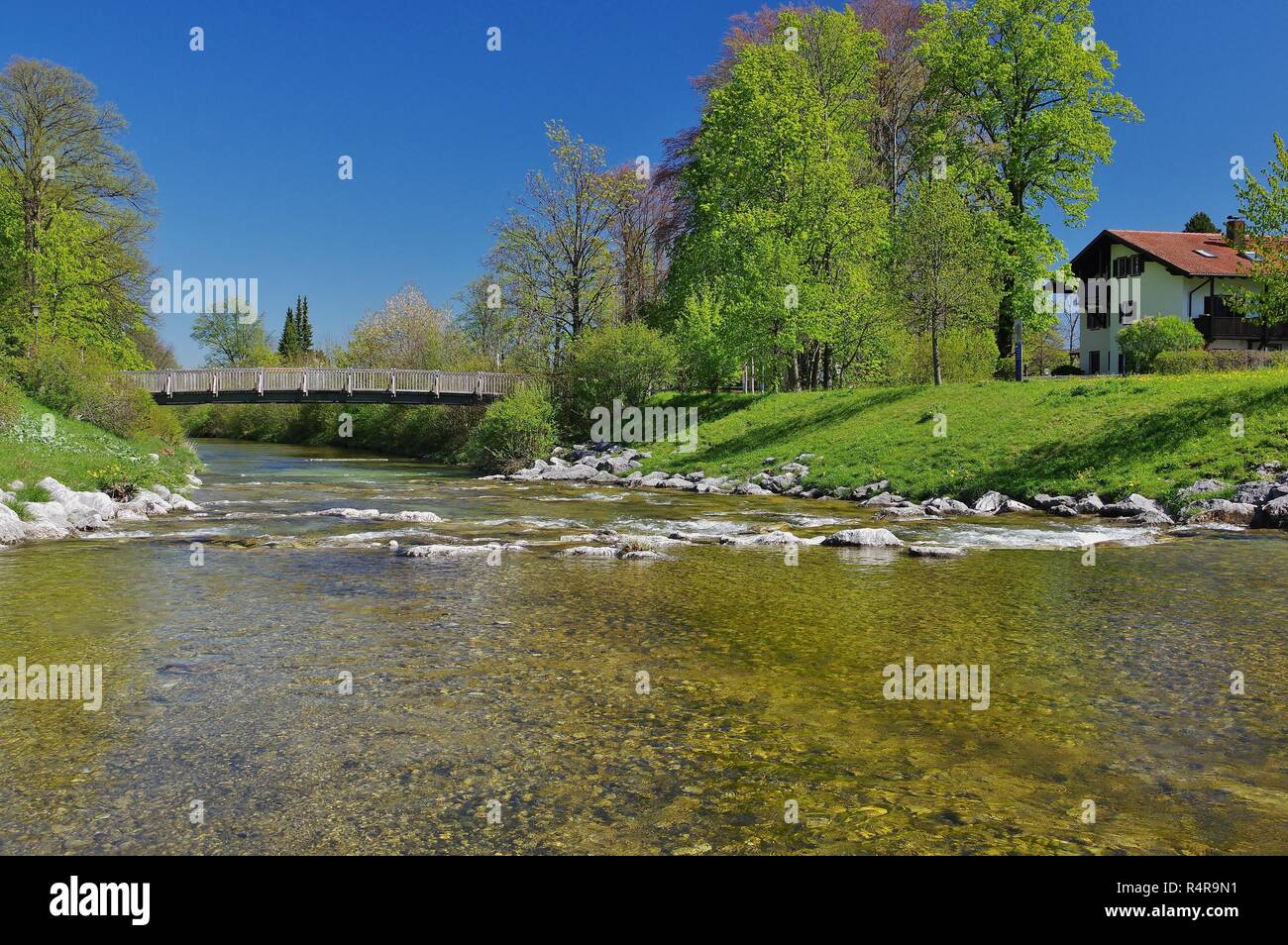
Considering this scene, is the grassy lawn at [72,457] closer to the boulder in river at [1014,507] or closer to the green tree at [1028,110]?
the boulder in river at [1014,507]

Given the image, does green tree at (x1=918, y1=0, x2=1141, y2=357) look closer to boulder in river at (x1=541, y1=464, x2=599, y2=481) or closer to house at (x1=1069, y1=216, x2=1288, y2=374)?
house at (x1=1069, y1=216, x2=1288, y2=374)

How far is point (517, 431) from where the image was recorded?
146 ft

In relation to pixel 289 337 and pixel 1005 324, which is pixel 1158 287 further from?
pixel 289 337

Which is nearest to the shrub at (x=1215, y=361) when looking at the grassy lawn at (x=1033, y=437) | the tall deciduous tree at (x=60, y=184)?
the grassy lawn at (x=1033, y=437)

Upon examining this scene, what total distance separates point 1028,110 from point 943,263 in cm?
1238

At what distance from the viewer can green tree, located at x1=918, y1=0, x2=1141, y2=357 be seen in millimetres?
39875

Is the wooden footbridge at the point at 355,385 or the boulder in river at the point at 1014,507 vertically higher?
the wooden footbridge at the point at 355,385

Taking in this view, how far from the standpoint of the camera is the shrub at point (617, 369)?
4603 cm

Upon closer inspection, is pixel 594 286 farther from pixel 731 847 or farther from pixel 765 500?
pixel 731 847

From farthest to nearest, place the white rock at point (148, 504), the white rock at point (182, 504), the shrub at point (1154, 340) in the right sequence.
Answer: the shrub at point (1154, 340)
the white rock at point (182, 504)
the white rock at point (148, 504)

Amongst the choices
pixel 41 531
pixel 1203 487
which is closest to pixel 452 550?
Result: pixel 41 531

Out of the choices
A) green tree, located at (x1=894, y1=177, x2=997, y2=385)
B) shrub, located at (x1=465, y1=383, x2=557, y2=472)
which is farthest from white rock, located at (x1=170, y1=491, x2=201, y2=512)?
green tree, located at (x1=894, y1=177, x2=997, y2=385)

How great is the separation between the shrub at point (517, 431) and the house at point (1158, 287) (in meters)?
34.0
